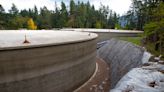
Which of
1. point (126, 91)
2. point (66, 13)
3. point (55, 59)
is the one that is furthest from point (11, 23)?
point (126, 91)

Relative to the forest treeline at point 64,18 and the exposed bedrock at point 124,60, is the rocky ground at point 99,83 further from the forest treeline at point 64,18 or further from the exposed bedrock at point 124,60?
the forest treeline at point 64,18

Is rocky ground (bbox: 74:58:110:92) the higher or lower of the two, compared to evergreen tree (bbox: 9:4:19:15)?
lower

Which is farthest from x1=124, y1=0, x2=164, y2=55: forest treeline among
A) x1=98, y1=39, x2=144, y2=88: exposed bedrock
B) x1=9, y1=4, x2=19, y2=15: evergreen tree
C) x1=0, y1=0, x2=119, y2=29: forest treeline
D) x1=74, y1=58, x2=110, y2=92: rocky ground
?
x1=9, y1=4, x2=19, y2=15: evergreen tree

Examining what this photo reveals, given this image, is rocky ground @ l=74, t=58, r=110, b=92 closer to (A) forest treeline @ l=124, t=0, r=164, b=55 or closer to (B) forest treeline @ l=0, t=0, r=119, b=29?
(A) forest treeline @ l=124, t=0, r=164, b=55

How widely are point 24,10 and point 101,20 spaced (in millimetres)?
30575

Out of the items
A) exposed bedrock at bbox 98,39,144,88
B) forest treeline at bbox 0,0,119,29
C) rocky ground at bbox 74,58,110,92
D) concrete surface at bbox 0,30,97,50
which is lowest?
rocky ground at bbox 74,58,110,92

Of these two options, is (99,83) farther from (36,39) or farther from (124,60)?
(36,39)

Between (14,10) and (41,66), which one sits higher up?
(14,10)

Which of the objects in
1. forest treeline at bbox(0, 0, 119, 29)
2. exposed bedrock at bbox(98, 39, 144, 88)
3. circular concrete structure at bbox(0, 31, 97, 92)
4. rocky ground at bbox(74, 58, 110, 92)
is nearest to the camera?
circular concrete structure at bbox(0, 31, 97, 92)

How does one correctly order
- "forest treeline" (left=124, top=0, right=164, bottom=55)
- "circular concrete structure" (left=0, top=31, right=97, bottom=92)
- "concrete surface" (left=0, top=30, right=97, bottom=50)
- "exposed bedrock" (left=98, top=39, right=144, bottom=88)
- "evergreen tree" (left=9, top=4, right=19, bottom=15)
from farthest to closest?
"evergreen tree" (left=9, top=4, right=19, bottom=15), "forest treeline" (left=124, top=0, right=164, bottom=55), "exposed bedrock" (left=98, top=39, right=144, bottom=88), "concrete surface" (left=0, top=30, right=97, bottom=50), "circular concrete structure" (left=0, top=31, right=97, bottom=92)

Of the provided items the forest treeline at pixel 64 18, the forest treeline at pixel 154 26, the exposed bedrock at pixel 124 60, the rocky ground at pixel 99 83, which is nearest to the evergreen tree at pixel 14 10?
the forest treeline at pixel 64 18

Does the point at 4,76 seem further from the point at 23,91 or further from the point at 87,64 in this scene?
the point at 87,64

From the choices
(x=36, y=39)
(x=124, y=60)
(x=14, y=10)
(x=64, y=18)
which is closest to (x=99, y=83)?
(x=124, y=60)

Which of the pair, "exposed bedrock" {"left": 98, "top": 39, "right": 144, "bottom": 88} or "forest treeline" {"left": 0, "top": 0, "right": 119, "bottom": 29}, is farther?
"forest treeline" {"left": 0, "top": 0, "right": 119, "bottom": 29}
